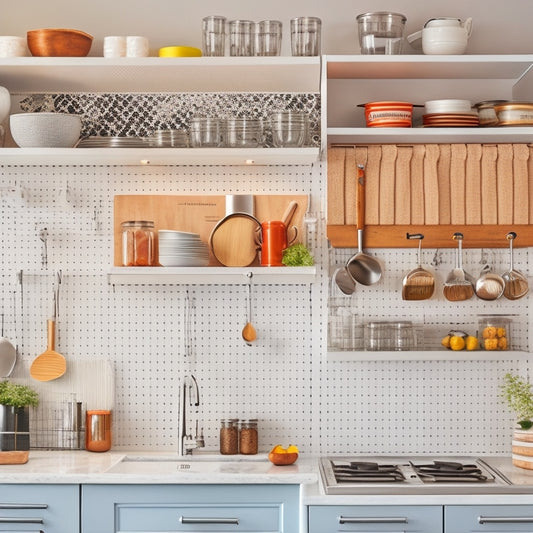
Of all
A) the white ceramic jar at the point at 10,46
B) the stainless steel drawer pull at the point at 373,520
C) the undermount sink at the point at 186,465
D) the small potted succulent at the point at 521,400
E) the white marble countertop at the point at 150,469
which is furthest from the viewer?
the white ceramic jar at the point at 10,46

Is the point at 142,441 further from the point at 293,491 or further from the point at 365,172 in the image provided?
the point at 365,172

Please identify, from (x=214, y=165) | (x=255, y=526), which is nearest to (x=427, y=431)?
(x=255, y=526)

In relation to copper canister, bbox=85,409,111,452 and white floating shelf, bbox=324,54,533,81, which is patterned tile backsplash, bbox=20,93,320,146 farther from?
copper canister, bbox=85,409,111,452

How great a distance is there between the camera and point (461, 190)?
347 cm

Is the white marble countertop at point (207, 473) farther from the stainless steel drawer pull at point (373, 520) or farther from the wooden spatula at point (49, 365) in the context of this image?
the wooden spatula at point (49, 365)

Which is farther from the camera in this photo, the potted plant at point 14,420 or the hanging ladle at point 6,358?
the hanging ladle at point 6,358

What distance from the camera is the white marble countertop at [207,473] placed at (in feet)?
9.49

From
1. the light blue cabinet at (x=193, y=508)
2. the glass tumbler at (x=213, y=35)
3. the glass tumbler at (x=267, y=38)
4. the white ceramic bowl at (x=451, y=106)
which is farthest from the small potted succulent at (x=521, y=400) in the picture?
the glass tumbler at (x=213, y=35)

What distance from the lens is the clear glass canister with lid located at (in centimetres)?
337

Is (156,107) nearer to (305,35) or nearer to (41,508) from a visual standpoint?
(305,35)

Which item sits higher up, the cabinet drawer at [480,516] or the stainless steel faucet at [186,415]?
the stainless steel faucet at [186,415]

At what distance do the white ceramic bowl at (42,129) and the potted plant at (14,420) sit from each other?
961mm

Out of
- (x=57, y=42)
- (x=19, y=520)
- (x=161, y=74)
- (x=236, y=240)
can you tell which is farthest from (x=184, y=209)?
(x=19, y=520)

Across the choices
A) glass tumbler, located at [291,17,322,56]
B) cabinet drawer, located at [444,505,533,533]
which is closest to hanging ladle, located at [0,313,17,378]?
glass tumbler, located at [291,17,322,56]
